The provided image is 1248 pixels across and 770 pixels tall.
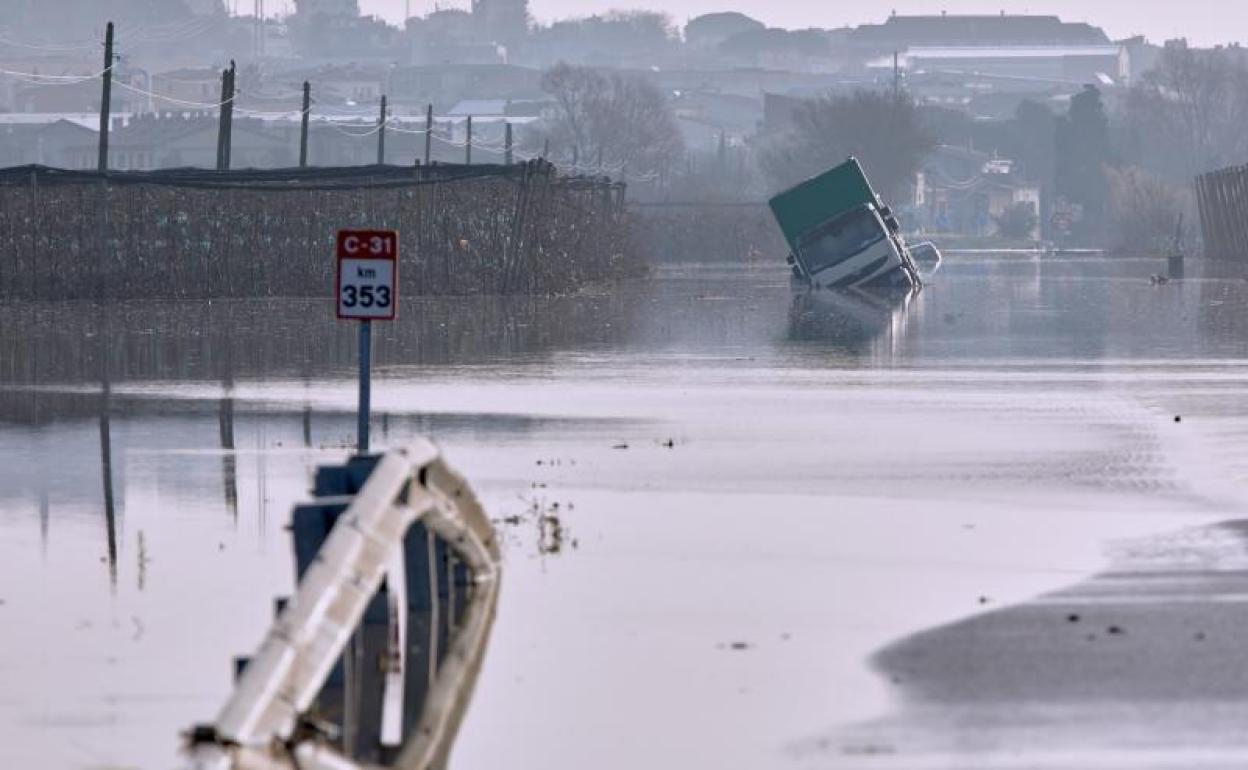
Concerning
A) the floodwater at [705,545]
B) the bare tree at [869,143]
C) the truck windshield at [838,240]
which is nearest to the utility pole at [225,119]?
the truck windshield at [838,240]

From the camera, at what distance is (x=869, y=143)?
6594 inches

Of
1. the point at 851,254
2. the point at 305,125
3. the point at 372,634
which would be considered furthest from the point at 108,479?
the point at 305,125

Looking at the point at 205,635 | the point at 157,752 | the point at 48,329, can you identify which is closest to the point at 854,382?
the point at 48,329

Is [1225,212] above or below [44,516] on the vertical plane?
above

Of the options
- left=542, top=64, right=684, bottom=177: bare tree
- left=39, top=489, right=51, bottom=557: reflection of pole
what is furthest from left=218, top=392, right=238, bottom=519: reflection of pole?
left=542, top=64, right=684, bottom=177: bare tree

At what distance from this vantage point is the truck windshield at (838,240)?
230 feet

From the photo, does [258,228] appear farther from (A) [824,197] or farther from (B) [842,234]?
(B) [842,234]

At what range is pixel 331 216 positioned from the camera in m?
61.6

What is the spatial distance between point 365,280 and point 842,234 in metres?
53.3

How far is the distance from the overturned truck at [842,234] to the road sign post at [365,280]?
1919 inches

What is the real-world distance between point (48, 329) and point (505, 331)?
653 cm

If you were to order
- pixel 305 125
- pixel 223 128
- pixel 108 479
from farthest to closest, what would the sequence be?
pixel 305 125
pixel 223 128
pixel 108 479

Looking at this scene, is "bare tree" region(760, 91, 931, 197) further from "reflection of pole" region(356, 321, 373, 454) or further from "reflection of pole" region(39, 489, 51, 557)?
"reflection of pole" region(356, 321, 373, 454)

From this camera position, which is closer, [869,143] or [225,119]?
[225,119]
